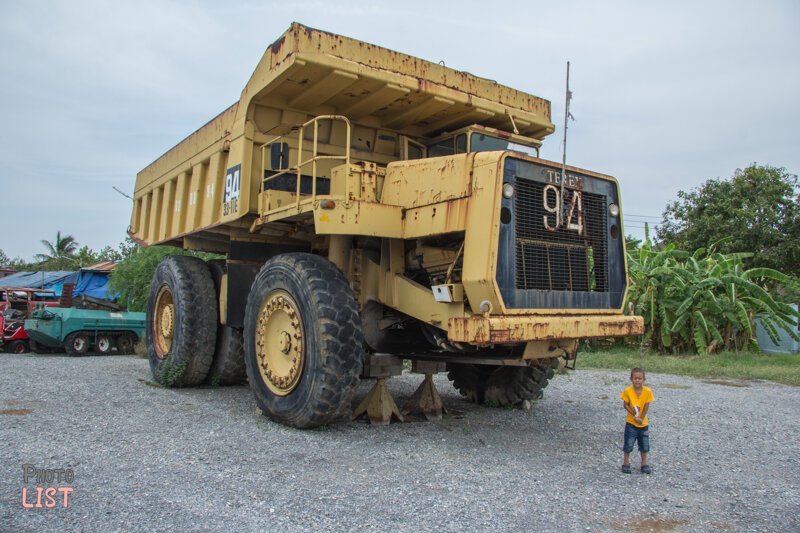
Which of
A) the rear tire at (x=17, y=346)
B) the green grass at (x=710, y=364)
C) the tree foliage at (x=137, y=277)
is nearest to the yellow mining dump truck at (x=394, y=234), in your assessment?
the green grass at (x=710, y=364)

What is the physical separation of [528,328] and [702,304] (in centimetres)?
1139

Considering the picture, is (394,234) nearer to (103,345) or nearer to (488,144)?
(488,144)

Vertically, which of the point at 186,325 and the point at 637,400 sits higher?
the point at 186,325

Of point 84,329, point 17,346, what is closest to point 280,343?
point 84,329

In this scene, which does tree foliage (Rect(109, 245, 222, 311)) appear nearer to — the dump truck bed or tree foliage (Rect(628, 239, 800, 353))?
the dump truck bed

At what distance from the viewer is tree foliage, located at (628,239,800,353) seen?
48.0 ft

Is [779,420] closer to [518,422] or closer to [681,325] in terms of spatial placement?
[518,422]

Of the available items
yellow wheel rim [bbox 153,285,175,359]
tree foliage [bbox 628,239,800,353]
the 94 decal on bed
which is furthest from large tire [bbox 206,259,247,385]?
tree foliage [bbox 628,239,800,353]

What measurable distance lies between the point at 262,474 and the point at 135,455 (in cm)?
122

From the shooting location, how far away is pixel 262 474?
4785 millimetres

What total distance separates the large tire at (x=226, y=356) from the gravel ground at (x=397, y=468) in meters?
1.04

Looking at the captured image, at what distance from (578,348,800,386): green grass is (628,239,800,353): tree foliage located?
0.56 metres

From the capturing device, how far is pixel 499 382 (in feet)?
26.1

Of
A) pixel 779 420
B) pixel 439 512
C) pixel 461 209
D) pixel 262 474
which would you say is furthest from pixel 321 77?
pixel 779 420
